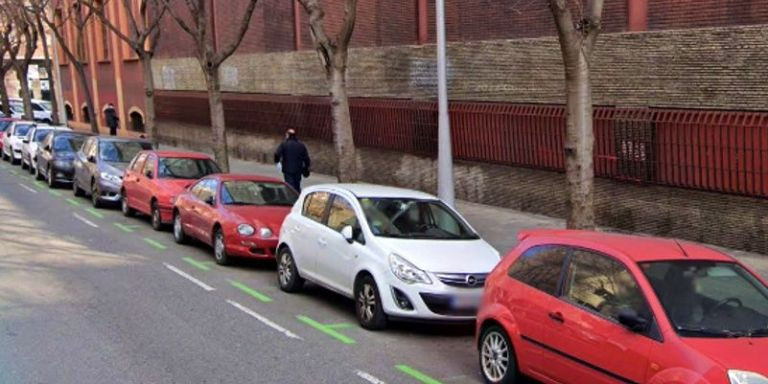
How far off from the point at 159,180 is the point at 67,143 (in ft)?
28.2

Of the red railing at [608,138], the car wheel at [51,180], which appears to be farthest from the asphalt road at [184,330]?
the car wheel at [51,180]

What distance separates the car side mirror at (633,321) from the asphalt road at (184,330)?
6.46ft

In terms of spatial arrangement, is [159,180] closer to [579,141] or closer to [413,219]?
[413,219]

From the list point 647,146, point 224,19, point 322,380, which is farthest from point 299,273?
point 224,19

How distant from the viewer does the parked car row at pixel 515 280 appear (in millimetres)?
5273

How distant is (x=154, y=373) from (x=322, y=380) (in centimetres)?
146

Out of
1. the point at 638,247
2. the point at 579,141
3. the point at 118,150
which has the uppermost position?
the point at 579,141

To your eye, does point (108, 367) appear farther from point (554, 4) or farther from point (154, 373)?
point (554, 4)

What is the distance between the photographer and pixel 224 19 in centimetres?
3175

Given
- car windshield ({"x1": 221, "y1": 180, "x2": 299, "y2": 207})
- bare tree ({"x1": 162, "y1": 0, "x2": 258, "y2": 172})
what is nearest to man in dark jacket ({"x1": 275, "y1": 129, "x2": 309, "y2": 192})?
bare tree ({"x1": 162, "y1": 0, "x2": 258, "y2": 172})

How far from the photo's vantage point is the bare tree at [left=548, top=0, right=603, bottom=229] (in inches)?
370

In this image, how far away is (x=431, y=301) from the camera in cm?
812

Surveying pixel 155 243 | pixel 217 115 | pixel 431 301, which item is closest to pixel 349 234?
pixel 431 301

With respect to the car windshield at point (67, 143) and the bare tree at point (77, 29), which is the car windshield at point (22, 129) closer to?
the bare tree at point (77, 29)
